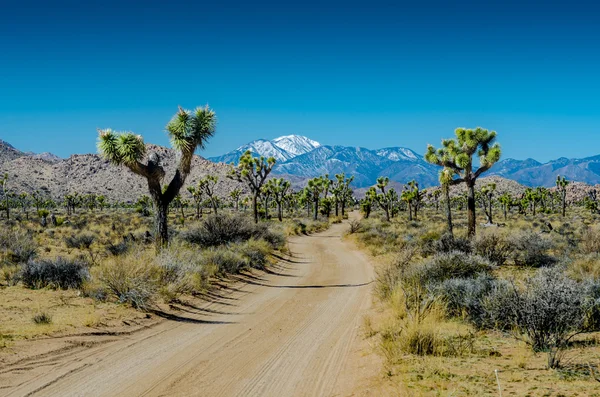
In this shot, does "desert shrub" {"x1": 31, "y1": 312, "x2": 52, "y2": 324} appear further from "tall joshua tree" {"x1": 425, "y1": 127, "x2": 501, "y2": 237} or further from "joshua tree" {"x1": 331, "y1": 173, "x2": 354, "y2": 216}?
"joshua tree" {"x1": 331, "y1": 173, "x2": 354, "y2": 216}

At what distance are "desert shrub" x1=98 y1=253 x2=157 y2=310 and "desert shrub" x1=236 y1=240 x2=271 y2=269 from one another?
22.1 ft

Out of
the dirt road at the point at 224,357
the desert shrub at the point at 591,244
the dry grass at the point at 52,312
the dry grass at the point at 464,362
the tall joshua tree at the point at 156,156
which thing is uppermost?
the tall joshua tree at the point at 156,156

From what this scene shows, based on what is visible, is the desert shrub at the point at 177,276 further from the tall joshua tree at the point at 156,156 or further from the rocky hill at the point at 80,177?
the rocky hill at the point at 80,177

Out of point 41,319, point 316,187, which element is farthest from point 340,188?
point 41,319

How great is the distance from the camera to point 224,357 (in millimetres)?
7246

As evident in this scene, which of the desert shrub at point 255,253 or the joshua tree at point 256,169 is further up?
the joshua tree at point 256,169

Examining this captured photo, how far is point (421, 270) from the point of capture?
36.1 ft

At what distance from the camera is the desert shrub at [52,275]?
1189 cm

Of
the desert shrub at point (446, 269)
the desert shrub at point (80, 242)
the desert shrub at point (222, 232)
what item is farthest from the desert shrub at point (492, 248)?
the desert shrub at point (80, 242)

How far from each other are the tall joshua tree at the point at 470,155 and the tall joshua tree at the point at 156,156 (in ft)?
46.0

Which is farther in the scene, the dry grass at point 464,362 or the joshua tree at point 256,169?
the joshua tree at point 256,169

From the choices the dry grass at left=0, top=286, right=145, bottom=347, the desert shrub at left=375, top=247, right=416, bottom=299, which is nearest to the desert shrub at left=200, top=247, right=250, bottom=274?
the dry grass at left=0, top=286, right=145, bottom=347

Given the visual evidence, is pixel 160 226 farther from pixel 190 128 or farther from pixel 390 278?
pixel 390 278

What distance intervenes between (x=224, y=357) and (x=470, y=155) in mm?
20345
